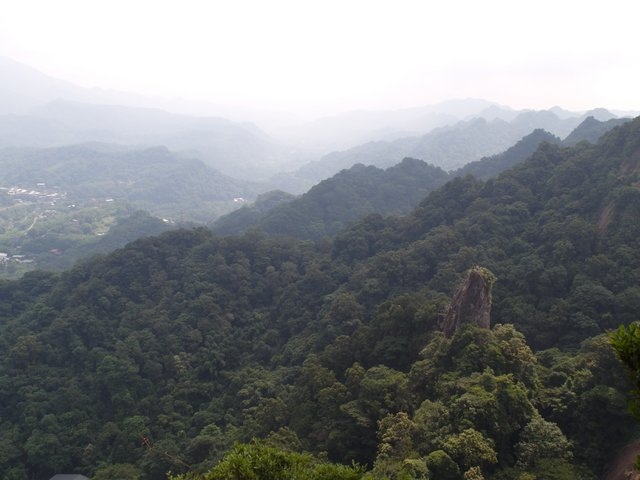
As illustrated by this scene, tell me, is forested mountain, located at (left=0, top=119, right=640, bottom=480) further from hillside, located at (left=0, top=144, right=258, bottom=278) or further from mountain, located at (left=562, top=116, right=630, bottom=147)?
hillside, located at (left=0, top=144, right=258, bottom=278)

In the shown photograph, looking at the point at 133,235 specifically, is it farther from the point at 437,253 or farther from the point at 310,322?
the point at 437,253

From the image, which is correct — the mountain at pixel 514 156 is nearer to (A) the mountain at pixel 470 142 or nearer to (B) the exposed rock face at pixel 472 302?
(B) the exposed rock face at pixel 472 302

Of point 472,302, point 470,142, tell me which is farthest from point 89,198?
point 472,302

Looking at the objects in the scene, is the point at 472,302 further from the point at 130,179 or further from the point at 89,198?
the point at 130,179

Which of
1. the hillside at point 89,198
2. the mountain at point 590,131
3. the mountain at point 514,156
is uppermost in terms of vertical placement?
the mountain at point 590,131

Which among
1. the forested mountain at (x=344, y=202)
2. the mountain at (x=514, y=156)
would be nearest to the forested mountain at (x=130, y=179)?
the forested mountain at (x=344, y=202)

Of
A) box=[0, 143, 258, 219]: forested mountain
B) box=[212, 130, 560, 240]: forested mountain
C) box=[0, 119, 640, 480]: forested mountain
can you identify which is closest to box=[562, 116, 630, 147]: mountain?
box=[212, 130, 560, 240]: forested mountain

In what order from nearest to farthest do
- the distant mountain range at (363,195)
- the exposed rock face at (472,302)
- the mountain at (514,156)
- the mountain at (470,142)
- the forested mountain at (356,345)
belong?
1. the forested mountain at (356,345)
2. the exposed rock face at (472,302)
3. the distant mountain range at (363,195)
4. the mountain at (514,156)
5. the mountain at (470,142)
